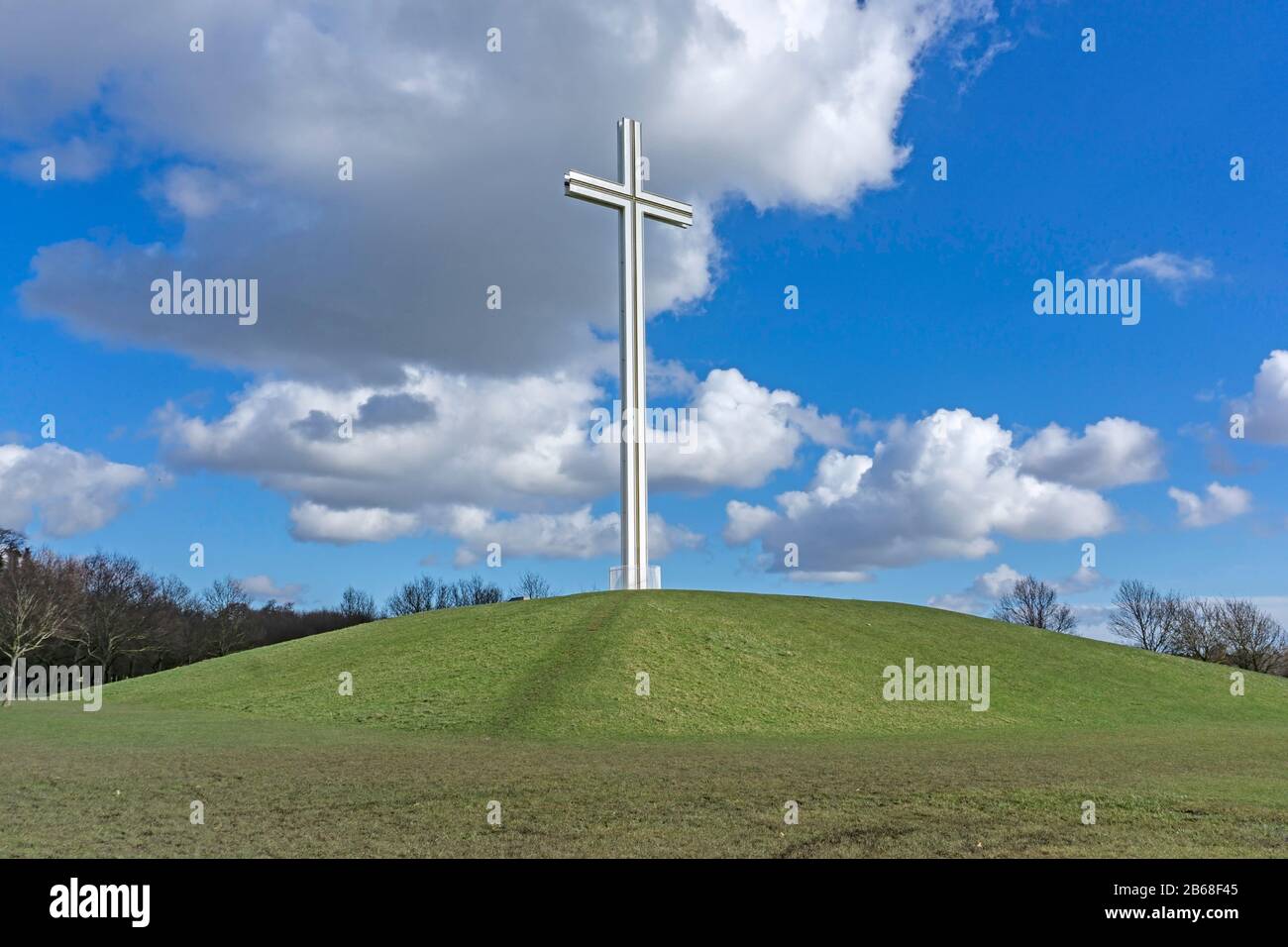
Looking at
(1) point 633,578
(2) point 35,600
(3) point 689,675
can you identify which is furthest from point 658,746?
(2) point 35,600

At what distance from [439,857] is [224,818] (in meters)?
5.11

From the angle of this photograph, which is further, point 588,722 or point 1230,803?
point 588,722

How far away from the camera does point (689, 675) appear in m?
39.5

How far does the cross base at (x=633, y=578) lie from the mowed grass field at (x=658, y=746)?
3.65 feet

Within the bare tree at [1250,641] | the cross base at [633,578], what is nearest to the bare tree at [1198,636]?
the bare tree at [1250,641]

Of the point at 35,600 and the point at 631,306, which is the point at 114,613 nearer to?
the point at 35,600

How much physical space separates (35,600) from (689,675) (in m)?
59.4

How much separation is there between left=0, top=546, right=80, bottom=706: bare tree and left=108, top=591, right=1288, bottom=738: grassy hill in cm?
1455

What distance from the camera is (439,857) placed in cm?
1227

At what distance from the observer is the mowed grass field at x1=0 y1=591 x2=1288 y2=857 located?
13688 millimetres

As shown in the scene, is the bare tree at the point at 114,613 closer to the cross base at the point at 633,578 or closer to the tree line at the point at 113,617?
the tree line at the point at 113,617
